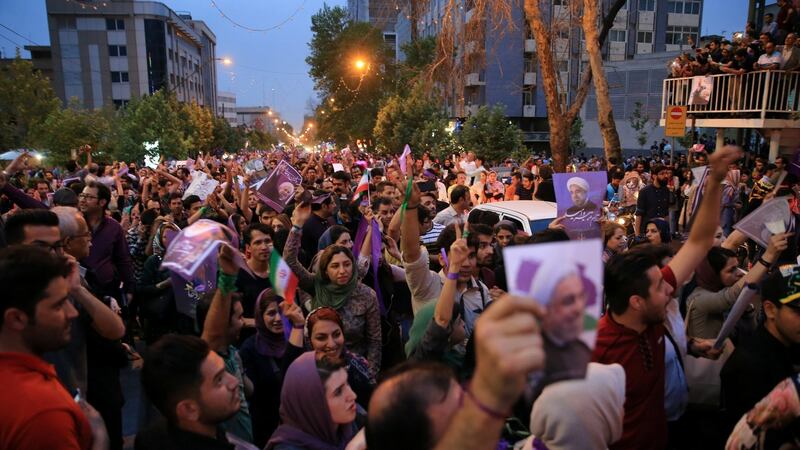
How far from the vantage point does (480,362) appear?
120 cm

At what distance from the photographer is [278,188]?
7.08 m

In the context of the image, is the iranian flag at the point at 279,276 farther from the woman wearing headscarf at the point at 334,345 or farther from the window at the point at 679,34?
the window at the point at 679,34

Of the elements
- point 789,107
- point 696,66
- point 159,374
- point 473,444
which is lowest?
point 159,374

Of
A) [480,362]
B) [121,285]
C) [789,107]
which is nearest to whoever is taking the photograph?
[480,362]

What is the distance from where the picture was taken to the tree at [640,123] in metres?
37.6

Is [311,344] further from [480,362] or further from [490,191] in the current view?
[490,191]

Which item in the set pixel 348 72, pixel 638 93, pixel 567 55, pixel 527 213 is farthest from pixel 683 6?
pixel 527 213

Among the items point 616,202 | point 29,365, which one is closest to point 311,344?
point 29,365

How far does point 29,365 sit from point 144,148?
→ 1331 inches

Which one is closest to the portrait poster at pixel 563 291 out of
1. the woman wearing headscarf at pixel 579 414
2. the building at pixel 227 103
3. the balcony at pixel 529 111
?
the woman wearing headscarf at pixel 579 414

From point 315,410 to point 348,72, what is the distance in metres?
48.3

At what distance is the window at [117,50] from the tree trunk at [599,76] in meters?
76.5

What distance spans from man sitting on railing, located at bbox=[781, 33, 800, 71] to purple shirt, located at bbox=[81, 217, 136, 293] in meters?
14.3

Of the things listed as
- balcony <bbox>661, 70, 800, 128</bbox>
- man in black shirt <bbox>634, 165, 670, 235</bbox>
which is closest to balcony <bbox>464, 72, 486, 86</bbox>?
balcony <bbox>661, 70, 800, 128</bbox>
